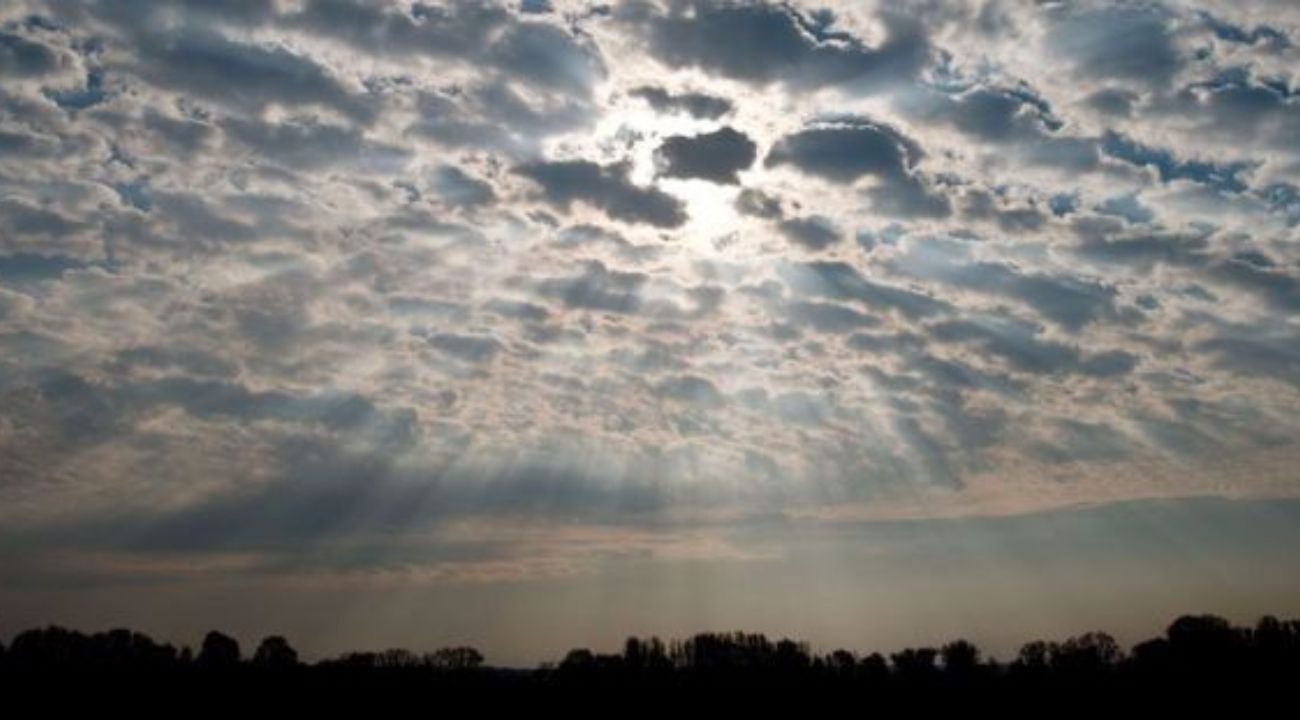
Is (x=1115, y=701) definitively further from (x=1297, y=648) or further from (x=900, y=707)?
(x=1297, y=648)

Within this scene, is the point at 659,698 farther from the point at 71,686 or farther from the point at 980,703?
the point at 71,686

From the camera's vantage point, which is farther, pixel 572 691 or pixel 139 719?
pixel 572 691

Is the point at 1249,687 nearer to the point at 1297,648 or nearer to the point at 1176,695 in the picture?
the point at 1176,695

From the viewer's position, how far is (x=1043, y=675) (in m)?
196

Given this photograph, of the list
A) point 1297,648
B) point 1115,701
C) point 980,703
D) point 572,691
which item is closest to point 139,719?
point 572,691

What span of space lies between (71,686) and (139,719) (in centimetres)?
2542

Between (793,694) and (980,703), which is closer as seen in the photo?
(980,703)

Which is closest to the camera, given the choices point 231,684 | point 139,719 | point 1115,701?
point 139,719

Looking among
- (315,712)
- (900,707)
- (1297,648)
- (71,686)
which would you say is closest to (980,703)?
(900,707)

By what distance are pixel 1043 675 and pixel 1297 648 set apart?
40674 mm

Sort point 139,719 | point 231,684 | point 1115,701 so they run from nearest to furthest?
point 139,719 → point 1115,701 → point 231,684

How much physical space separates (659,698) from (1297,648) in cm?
10415

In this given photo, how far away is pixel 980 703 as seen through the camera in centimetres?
17075

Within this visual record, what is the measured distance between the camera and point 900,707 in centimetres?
17112
